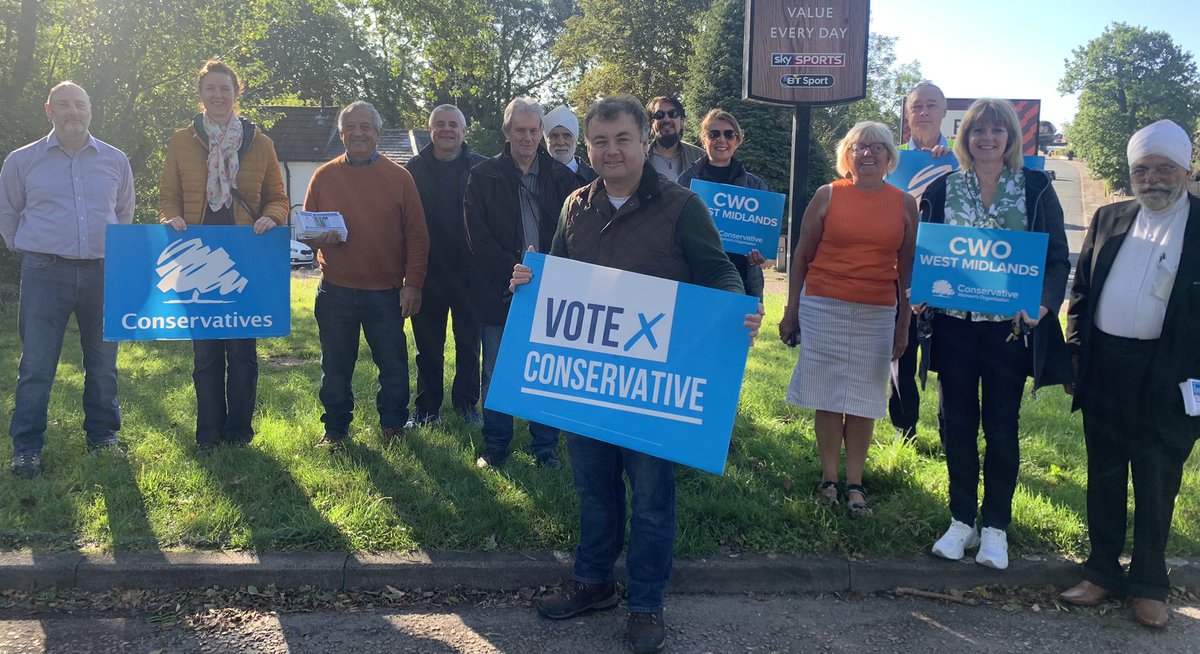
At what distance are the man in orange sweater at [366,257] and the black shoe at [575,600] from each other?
218 cm

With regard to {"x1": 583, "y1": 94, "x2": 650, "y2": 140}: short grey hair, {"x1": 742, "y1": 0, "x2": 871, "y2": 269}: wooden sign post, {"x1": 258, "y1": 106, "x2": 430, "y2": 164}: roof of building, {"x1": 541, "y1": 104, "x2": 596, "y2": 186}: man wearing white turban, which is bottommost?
{"x1": 583, "y1": 94, "x2": 650, "y2": 140}: short grey hair

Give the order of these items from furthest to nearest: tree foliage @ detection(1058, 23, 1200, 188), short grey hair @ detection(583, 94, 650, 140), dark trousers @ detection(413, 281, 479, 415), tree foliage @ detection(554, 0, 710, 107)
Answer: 1. tree foliage @ detection(1058, 23, 1200, 188)
2. tree foliage @ detection(554, 0, 710, 107)
3. dark trousers @ detection(413, 281, 479, 415)
4. short grey hair @ detection(583, 94, 650, 140)

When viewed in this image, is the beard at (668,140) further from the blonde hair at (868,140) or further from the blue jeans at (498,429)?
the blue jeans at (498,429)

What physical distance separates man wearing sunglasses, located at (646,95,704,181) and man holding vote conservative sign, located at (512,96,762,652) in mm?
2158

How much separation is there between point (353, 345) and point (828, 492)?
10.2ft

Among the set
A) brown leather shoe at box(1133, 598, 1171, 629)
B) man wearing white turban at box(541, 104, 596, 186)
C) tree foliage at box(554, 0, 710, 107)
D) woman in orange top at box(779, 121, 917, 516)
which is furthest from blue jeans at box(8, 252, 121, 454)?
tree foliage at box(554, 0, 710, 107)

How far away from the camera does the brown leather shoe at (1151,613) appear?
11.5 feet

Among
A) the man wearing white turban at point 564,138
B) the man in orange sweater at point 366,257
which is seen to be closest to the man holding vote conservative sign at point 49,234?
the man in orange sweater at point 366,257

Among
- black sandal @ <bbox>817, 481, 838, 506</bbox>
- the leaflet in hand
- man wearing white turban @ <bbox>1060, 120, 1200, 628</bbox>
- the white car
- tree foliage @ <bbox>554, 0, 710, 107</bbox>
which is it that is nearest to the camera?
man wearing white turban @ <bbox>1060, 120, 1200, 628</bbox>

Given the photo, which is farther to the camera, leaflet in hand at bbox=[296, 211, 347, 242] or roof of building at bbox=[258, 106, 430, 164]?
roof of building at bbox=[258, 106, 430, 164]

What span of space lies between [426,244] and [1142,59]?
85.0 meters

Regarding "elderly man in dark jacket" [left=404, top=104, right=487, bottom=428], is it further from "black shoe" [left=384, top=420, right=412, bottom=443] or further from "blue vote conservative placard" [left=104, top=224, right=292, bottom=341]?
"blue vote conservative placard" [left=104, top=224, right=292, bottom=341]

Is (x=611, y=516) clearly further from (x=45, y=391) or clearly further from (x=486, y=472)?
(x=45, y=391)

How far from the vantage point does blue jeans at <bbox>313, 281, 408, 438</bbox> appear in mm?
5184
